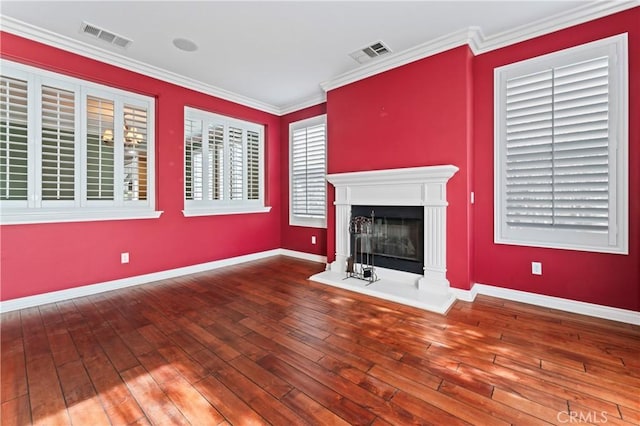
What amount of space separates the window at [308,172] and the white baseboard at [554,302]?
249cm

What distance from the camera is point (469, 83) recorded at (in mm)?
3152

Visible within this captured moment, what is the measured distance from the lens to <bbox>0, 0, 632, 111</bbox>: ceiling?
259 cm

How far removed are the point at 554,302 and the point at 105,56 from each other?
5.66 meters

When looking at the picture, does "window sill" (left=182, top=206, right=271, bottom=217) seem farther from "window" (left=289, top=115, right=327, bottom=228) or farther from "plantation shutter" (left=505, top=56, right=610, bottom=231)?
"plantation shutter" (left=505, top=56, right=610, bottom=231)

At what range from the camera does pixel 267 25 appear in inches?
113

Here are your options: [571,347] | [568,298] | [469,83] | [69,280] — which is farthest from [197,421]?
[469,83]

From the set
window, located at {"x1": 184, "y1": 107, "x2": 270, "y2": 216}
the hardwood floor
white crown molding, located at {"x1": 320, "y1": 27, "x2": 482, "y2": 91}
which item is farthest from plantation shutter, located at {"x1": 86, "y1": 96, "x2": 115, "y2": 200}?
white crown molding, located at {"x1": 320, "y1": 27, "x2": 482, "y2": 91}

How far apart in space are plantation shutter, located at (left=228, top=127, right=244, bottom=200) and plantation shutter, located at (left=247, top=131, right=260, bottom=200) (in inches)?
6.8

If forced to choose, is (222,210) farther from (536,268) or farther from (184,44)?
(536,268)

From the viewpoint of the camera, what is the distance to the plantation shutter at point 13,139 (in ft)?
9.21

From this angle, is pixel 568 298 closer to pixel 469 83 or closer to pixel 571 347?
pixel 571 347

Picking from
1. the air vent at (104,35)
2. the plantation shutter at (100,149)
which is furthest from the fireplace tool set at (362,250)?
the air vent at (104,35)

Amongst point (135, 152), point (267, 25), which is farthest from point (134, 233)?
point (267, 25)

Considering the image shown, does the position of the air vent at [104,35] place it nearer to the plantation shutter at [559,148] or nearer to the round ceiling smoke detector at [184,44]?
the round ceiling smoke detector at [184,44]
